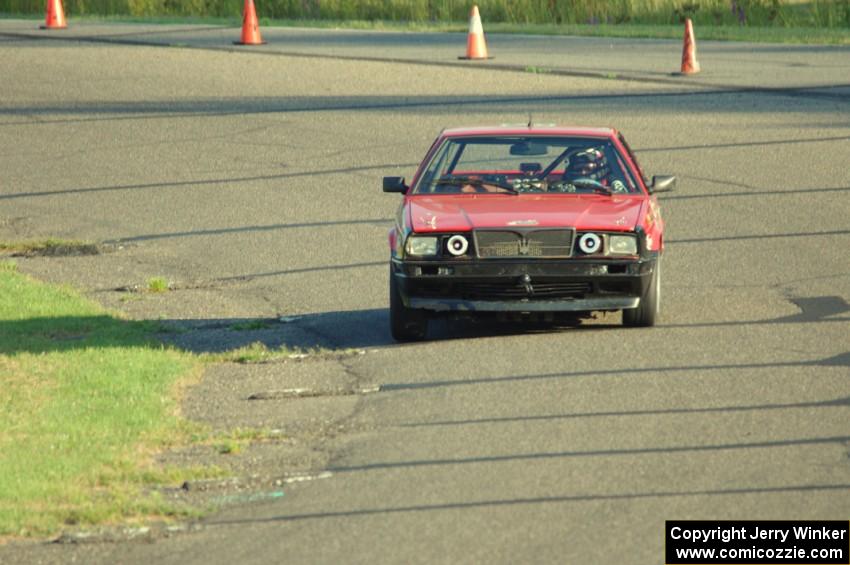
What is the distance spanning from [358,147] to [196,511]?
12548 millimetres

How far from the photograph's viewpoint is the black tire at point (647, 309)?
35.9ft

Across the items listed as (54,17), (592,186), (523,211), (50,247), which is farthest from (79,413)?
(54,17)

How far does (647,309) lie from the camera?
1099 centimetres

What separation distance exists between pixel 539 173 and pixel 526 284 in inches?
60.2

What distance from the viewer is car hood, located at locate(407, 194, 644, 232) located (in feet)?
35.4

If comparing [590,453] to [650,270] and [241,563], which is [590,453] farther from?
[650,270]

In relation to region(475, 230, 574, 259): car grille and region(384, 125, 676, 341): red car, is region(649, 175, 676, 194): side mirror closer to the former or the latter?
region(384, 125, 676, 341): red car

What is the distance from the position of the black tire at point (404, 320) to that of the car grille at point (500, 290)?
181mm

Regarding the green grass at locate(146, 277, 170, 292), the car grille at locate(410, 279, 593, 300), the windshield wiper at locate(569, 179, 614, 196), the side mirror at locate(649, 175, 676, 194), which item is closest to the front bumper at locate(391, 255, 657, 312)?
the car grille at locate(410, 279, 593, 300)

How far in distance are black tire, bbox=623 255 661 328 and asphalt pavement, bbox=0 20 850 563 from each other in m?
0.09

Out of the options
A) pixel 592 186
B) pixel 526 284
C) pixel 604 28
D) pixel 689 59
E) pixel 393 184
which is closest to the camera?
pixel 526 284

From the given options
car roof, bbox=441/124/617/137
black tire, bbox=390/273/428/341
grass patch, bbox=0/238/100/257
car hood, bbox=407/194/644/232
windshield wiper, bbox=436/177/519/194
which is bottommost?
grass patch, bbox=0/238/100/257

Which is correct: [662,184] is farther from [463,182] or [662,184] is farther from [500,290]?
[500,290]

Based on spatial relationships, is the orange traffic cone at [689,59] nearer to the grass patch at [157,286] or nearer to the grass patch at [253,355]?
the grass patch at [157,286]
